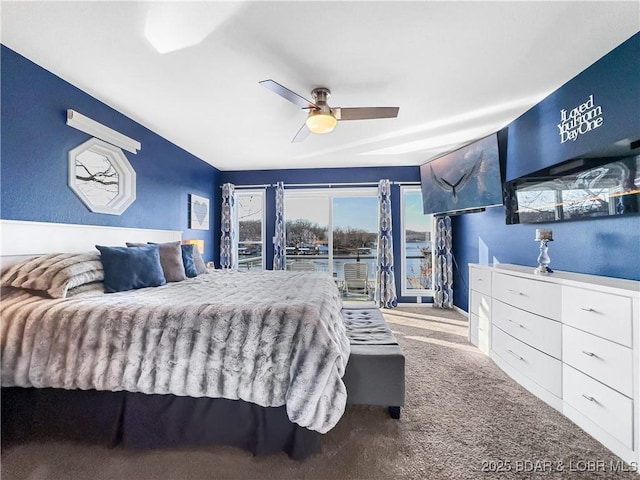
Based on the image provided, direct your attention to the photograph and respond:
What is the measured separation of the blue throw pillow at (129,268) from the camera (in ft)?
7.08

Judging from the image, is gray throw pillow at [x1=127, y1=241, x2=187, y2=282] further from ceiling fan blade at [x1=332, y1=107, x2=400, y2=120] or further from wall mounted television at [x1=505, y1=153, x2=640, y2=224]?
wall mounted television at [x1=505, y1=153, x2=640, y2=224]

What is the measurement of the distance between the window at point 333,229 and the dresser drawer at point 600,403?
3.45 metres

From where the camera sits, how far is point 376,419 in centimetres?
187

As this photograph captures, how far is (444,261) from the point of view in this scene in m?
4.82

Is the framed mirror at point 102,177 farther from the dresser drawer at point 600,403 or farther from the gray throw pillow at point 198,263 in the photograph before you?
the dresser drawer at point 600,403

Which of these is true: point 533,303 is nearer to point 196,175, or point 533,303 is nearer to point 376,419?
point 376,419

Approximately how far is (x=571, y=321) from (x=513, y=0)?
198cm

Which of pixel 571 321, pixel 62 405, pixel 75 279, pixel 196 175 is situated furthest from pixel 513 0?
pixel 196 175

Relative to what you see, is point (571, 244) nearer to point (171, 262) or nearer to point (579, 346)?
point (579, 346)

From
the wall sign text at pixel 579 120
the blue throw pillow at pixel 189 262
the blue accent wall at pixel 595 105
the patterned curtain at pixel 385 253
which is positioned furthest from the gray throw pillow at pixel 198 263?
the wall sign text at pixel 579 120

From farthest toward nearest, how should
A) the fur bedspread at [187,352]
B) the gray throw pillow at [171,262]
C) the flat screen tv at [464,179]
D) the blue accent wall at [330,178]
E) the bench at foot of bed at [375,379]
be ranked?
the blue accent wall at [330,178] → the flat screen tv at [464,179] → the gray throw pillow at [171,262] → the bench at foot of bed at [375,379] → the fur bedspread at [187,352]

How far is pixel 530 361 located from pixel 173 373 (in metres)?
2.55

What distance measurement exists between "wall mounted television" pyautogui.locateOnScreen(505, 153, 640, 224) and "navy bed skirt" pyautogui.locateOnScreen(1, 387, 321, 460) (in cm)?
247

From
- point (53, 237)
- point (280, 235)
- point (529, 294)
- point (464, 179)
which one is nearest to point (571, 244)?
point (529, 294)
